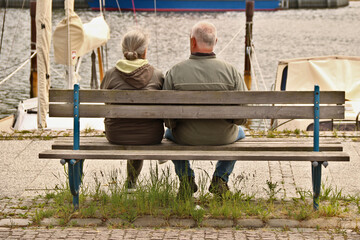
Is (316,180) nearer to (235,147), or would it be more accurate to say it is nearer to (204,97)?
(235,147)

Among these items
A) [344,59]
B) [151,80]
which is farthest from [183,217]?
[344,59]

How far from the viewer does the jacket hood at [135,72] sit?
5074 millimetres

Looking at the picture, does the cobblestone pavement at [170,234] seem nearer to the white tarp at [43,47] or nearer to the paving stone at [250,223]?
the paving stone at [250,223]

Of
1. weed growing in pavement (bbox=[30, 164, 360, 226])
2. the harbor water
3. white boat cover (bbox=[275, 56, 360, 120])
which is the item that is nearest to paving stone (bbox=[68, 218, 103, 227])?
weed growing in pavement (bbox=[30, 164, 360, 226])

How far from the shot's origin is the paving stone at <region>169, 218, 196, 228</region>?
15.0 feet

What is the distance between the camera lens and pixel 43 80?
977cm

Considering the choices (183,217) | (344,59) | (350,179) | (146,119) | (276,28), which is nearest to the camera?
(183,217)

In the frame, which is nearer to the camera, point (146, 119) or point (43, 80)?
point (146, 119)

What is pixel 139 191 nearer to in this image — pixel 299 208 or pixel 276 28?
pixel 299 208

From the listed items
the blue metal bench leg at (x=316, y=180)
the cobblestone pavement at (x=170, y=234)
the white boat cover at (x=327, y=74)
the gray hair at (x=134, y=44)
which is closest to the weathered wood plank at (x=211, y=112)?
the blue metal bench leg at (x=316, y=180)

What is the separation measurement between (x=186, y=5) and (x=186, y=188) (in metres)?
58.3

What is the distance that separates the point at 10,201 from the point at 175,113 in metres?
1.47

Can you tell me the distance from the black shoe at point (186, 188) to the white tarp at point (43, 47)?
16.7 ft

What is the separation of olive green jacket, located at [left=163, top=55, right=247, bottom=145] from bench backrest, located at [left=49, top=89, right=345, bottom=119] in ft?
0.57
